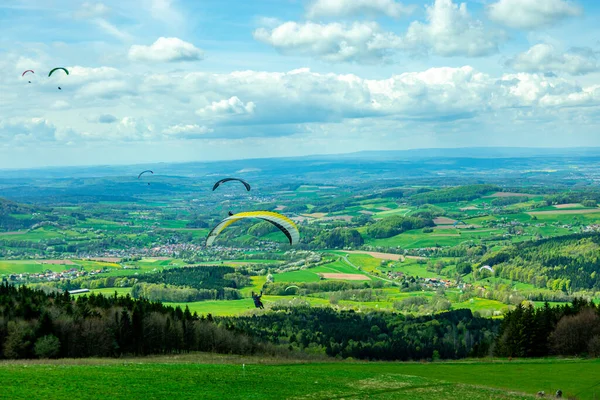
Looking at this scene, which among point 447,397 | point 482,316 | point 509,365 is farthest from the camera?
point 482,316

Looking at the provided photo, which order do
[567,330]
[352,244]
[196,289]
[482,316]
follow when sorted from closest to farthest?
1. [567,330]
2. [482,316]
3. [196,289]
4. [352,244]

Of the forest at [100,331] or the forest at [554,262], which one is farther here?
the forest at [554,262]

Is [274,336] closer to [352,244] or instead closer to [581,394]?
[581,394]

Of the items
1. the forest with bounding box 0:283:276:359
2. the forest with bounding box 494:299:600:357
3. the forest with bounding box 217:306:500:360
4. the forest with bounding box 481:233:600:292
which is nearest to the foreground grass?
the forest with bounding box 0:283:276:359

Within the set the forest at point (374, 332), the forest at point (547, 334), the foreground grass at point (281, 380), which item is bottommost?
the forest at point (374, 332)

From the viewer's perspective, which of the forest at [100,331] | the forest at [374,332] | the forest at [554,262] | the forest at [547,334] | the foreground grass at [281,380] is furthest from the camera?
the forest at [554,262]

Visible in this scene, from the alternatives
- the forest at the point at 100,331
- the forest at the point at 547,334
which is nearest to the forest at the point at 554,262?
the forest at the point at 547,334

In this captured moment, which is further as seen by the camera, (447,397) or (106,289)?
(106,289)

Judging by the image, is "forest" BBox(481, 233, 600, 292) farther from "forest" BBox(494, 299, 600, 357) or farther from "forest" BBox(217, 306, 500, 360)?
"forest" BBox(494, 299, 600, 357)

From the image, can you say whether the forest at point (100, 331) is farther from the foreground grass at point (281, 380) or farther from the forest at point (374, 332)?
the foreground grass at point (281, 380)

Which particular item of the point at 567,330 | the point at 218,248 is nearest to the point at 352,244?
the point at 218,248
